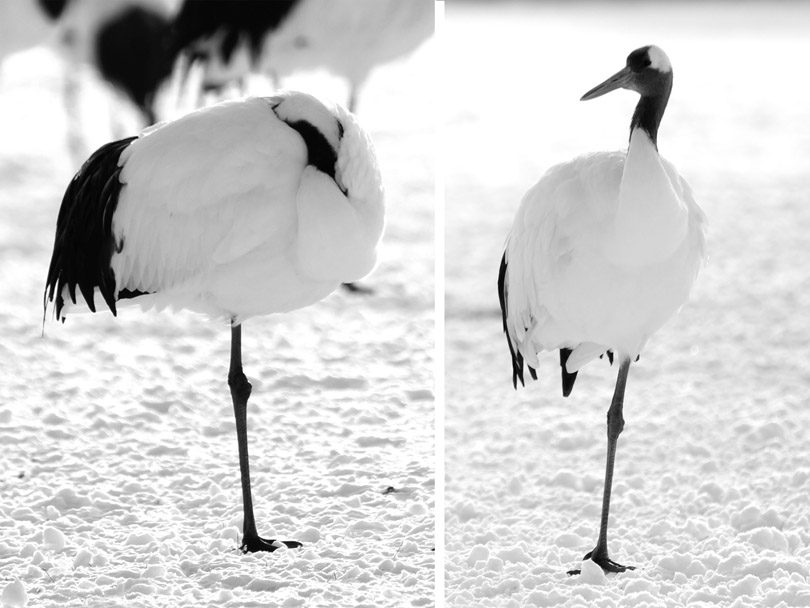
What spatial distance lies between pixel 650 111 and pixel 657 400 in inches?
42.9

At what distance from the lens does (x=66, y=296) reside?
1922 mm

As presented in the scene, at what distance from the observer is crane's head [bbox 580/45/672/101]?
170 centimetres

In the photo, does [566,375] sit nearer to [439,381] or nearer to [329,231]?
[439,381]

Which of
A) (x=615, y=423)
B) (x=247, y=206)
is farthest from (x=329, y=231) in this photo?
(x=615, y=423)

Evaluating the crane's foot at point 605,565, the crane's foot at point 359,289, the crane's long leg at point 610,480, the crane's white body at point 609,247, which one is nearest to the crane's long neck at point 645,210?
the crane's white body at point 609,247

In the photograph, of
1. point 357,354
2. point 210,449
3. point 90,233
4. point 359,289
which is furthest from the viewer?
point 359,289

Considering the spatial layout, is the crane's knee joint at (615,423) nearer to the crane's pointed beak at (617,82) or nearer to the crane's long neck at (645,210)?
the crane's long neck at (645,210)

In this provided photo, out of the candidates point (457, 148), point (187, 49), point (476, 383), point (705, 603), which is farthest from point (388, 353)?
point (457, 148)

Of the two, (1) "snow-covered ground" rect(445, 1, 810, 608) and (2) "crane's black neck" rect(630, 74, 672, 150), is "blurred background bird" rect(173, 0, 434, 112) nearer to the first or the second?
(1) "snow-covered ground" rect(445, 1, 810, 608)

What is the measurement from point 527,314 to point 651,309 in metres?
0.21

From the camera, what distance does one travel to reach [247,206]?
1.75 meters

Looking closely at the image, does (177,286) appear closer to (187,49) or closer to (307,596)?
(307,596)

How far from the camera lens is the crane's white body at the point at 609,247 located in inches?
65.5

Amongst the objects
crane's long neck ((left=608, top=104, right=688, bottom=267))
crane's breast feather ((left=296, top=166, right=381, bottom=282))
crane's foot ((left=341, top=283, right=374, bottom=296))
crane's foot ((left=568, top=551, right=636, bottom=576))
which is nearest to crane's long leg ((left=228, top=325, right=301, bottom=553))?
crane's breast feather ((left=296, top=166, right=381, bottom=282))
